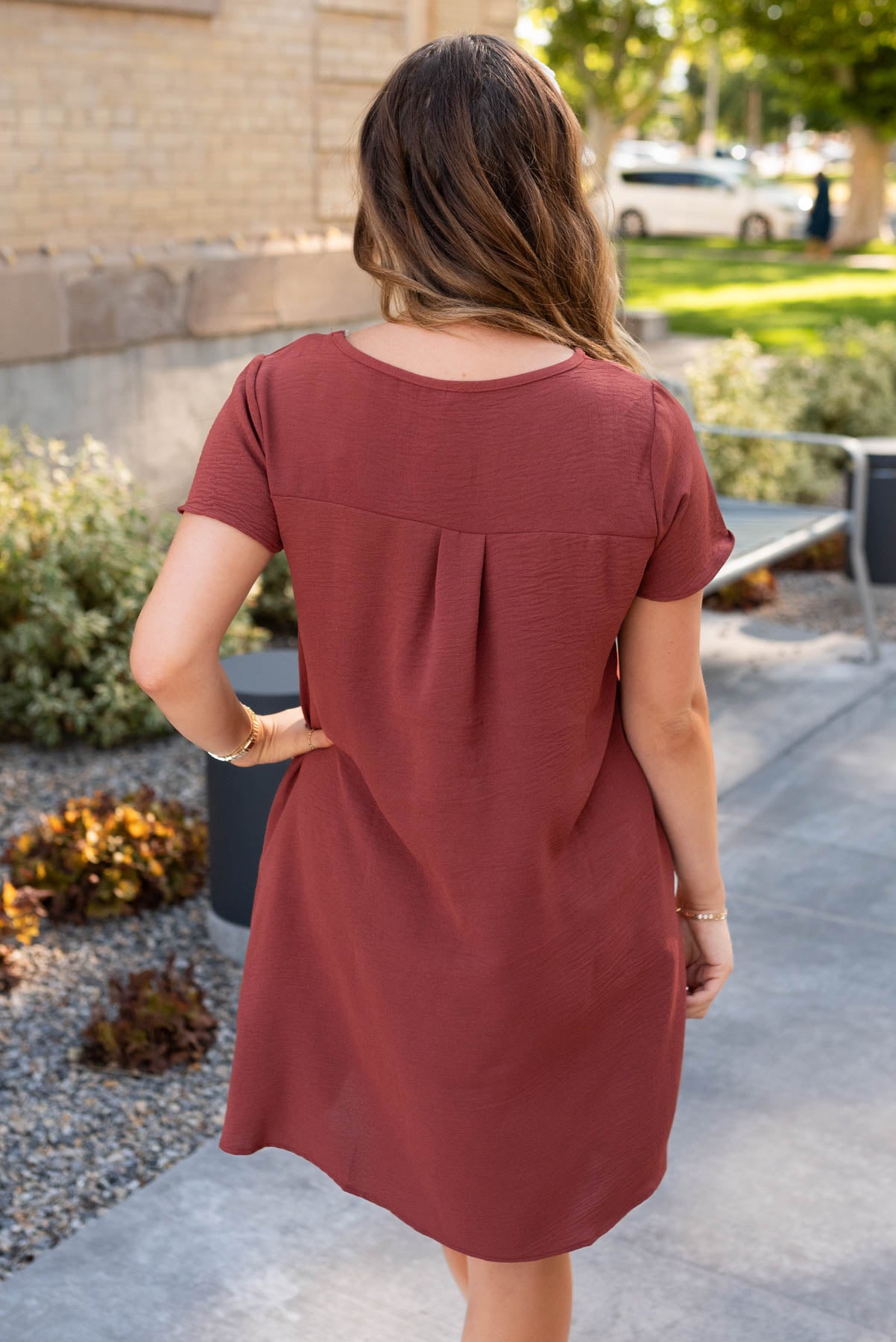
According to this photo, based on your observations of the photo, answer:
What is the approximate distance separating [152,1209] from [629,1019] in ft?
5.03

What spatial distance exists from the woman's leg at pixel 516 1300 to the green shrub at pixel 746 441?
6602 mm

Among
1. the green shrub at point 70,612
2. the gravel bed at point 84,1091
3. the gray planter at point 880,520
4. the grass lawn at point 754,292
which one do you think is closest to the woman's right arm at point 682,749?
the gravel bed at point 84,1091

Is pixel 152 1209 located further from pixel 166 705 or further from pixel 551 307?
pixel 551 307

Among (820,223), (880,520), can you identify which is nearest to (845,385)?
(880,520)

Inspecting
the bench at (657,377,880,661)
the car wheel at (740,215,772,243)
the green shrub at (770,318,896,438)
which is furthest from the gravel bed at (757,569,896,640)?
the car wheel at (740,215,772,243)

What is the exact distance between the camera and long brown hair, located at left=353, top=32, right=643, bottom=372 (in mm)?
1493

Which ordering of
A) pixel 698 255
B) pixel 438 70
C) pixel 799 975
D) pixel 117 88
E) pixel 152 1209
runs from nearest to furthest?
pixel 438 70 < pixel 152 1209 < pixel 799 975 < pixel 117 88 < pixel 698 255

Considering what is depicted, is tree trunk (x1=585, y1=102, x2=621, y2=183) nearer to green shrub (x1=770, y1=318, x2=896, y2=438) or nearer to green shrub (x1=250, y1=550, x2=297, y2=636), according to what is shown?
green shrub (x1=770, y1=318, x2=896, y2=438)

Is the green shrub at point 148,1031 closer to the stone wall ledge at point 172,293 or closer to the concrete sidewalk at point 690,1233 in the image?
the concrete sidewalk at point 690,1233

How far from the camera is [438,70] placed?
1503 mm

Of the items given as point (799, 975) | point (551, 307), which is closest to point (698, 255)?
point (799, 975)

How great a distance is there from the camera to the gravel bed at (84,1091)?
3008mm

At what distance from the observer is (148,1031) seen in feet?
11.3

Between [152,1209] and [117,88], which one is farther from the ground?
[117,88]
